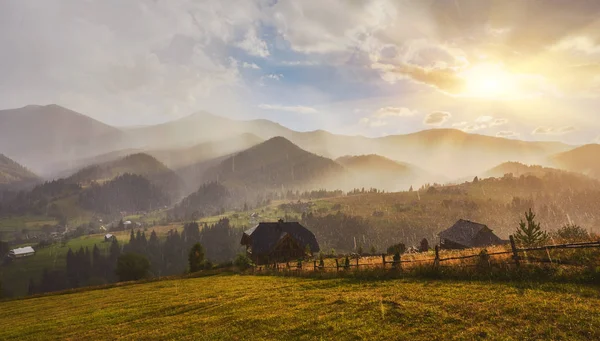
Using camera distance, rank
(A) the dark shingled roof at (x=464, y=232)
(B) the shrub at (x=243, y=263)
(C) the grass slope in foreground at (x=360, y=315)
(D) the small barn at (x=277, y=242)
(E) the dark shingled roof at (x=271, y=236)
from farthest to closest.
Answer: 1. (E) the dark shingled roof at (x=271, y=236)
2. (D) the small barn at (x=277, y=242)
3. (A) the dark shingled roof at (x=464, y=232)
4. (B) the shrub at (x=243, y=263)
5. (C) the grass slope in foreground at (x=360, y=315)

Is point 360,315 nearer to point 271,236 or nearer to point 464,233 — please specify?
point 271,236

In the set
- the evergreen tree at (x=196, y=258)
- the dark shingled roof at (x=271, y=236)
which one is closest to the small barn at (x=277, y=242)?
the dark shingled roof at (x=271, y=236)

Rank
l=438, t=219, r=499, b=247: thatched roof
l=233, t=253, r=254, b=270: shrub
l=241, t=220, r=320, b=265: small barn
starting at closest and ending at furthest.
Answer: l=233, t=253, r=254, b=270: shrub < l=438, t=219, r=499, b=247: thatched roof < l=241, t=220, r=320, b=265: small barn

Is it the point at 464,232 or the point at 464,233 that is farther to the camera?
the point at 464,232

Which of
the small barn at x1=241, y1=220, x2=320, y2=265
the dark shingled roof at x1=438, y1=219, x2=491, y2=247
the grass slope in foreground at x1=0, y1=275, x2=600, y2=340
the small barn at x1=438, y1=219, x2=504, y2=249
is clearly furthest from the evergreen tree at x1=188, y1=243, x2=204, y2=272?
the dark shingled roof at x1=438, y1=219, x2=491, y2=247

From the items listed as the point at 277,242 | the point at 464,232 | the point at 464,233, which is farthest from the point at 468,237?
the point at 277,242

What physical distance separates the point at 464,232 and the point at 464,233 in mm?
315

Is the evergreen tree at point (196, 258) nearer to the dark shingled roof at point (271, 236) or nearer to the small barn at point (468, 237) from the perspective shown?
the dark shingled roof at point (271, 236)

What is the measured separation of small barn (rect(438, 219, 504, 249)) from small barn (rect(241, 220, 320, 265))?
3686 cm

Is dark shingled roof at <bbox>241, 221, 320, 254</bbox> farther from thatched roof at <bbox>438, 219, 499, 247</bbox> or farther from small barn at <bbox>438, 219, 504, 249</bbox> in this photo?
thatched roof at <bbox>438, 219, 499, 247</bbox>

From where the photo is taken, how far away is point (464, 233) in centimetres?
8275

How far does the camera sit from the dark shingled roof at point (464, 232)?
80.4m

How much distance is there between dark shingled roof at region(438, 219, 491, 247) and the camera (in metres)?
80.4

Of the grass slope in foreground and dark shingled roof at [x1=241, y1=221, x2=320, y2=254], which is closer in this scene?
the grass slope in foreground
